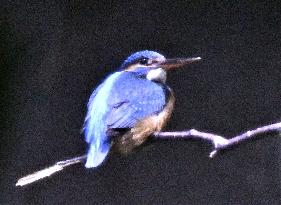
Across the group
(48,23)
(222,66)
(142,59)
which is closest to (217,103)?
(222,66)

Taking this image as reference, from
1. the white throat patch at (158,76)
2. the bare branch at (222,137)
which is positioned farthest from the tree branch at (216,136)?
the white throat patch at (158,76)

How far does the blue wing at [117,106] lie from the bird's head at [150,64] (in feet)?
0.05

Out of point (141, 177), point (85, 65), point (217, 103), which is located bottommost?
point (141, 177)

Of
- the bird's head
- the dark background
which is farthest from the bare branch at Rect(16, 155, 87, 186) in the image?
the bird's head

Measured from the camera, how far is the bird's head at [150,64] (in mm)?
1739

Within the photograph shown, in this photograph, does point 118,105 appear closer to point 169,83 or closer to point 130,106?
point 130,106

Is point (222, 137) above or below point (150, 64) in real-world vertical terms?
below

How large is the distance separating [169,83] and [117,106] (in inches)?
5.3

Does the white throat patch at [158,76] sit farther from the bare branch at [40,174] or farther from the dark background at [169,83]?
the bare branch at [40,174]

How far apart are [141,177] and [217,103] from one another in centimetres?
24

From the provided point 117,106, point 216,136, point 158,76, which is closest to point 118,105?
point 117,106

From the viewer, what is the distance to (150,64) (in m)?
1.74

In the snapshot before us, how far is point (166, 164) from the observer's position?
174 cm

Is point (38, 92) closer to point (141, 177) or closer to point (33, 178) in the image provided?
point (33, 178)
